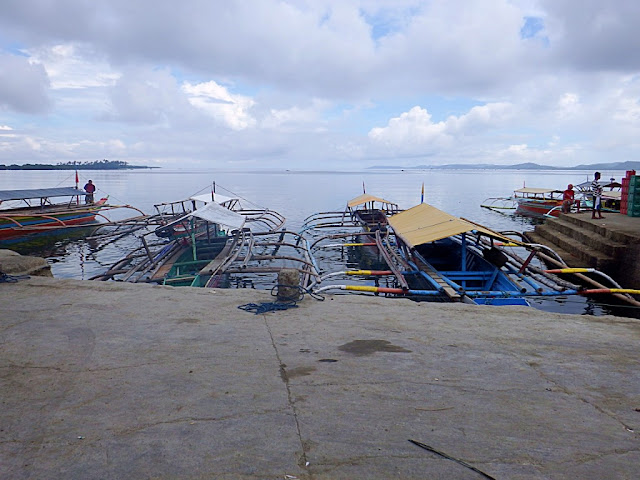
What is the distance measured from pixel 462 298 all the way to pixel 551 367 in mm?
4879

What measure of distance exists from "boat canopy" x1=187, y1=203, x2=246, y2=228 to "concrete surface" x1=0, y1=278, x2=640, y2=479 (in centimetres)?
815

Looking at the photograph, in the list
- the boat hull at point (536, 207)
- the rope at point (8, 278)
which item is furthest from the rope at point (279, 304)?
the boat hull at point (536, 207)

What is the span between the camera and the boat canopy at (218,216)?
1538 centimetres

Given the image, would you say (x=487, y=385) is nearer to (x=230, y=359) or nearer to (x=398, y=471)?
(x=398, y=471)

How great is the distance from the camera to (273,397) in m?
4.22

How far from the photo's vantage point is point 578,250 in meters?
17.3

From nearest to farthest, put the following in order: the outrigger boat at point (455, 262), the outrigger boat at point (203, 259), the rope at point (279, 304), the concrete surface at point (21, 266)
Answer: the rope at point (279, 304) < the concrete surface at point (21, 266) < the outrigger boat at point (455, 262) < the outrigger boat at point (203, 259)

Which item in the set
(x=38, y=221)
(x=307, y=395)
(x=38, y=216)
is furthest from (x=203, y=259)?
(x=38, y=221)

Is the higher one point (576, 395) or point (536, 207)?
point (536, 207)

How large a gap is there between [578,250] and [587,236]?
Answer: 858mm

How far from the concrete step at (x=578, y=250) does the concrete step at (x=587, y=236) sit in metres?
0.14

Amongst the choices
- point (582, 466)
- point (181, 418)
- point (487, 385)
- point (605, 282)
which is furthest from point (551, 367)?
point (605, 282)

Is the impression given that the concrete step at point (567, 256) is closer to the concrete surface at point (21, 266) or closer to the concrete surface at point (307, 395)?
the concrete surface at point (307, 395)

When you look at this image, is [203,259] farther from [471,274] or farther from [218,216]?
[471,274]
